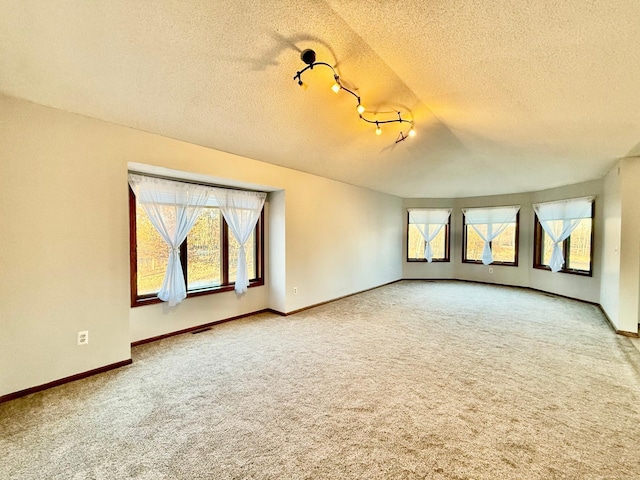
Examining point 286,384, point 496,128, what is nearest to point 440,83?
point 496,128

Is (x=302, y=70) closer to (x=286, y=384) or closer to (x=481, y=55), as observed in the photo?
(x=481, y=55)

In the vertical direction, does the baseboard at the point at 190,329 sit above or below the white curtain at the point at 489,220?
below

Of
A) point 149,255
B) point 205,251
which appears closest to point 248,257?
point 205,251

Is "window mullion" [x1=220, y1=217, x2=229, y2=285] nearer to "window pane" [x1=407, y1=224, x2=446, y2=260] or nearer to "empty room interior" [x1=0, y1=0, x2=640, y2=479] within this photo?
"empty room interior" [x1=0, y1=0, x2=640, y2=479]

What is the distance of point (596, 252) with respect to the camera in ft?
16.6

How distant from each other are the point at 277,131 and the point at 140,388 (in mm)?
3033

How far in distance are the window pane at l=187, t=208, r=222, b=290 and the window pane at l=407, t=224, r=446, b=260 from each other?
5536 millimetres

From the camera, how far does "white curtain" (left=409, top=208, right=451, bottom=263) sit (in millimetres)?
7699

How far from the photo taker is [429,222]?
25.4 feet

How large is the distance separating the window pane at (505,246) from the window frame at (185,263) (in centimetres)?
613

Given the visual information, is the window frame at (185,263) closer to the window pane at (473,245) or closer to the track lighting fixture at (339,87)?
the track lighting fixture at (339,87)

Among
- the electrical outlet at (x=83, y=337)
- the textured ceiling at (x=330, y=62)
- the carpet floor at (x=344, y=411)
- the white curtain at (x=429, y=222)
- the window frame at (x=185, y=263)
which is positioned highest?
the textured ceiling at (x=330, y=62)

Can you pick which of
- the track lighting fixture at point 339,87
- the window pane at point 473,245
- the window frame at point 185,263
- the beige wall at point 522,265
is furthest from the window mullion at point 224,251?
the window pane at point 473,245

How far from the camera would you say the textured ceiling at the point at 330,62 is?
5.78 ft
